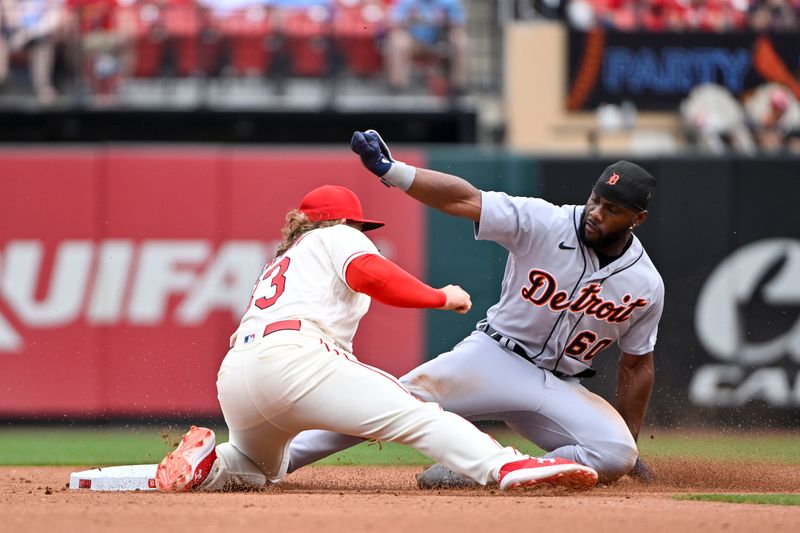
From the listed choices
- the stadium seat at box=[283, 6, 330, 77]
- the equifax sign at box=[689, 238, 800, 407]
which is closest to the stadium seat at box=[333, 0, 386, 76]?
the stadium seat at box=[283, 6, 330, 77]

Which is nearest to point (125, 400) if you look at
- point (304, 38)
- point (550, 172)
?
point (550, 172)

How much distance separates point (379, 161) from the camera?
513 cm

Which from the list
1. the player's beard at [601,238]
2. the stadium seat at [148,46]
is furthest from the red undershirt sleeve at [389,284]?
the stadium seat at [148,46]

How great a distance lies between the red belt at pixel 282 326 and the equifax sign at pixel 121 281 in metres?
4.34

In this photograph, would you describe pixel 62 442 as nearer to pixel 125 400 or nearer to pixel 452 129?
pixel 125 400

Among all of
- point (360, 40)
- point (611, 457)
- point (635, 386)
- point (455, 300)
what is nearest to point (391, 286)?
point (455, 300)

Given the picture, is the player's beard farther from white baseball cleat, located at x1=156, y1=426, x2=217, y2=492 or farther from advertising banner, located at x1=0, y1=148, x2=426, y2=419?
advertising banner, located at x1=0, y1=148, x2=426, y2=419

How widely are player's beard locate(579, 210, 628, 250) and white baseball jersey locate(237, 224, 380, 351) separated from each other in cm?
106

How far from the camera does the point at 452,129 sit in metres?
13.0

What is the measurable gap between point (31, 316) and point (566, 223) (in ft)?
16.8

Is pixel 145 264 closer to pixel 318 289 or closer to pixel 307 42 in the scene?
pixel 307 42

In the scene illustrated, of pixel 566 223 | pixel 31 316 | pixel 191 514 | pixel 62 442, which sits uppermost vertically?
pixel 566 223

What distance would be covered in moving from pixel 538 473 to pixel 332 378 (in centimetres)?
90

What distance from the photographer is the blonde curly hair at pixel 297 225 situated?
5246 mm
